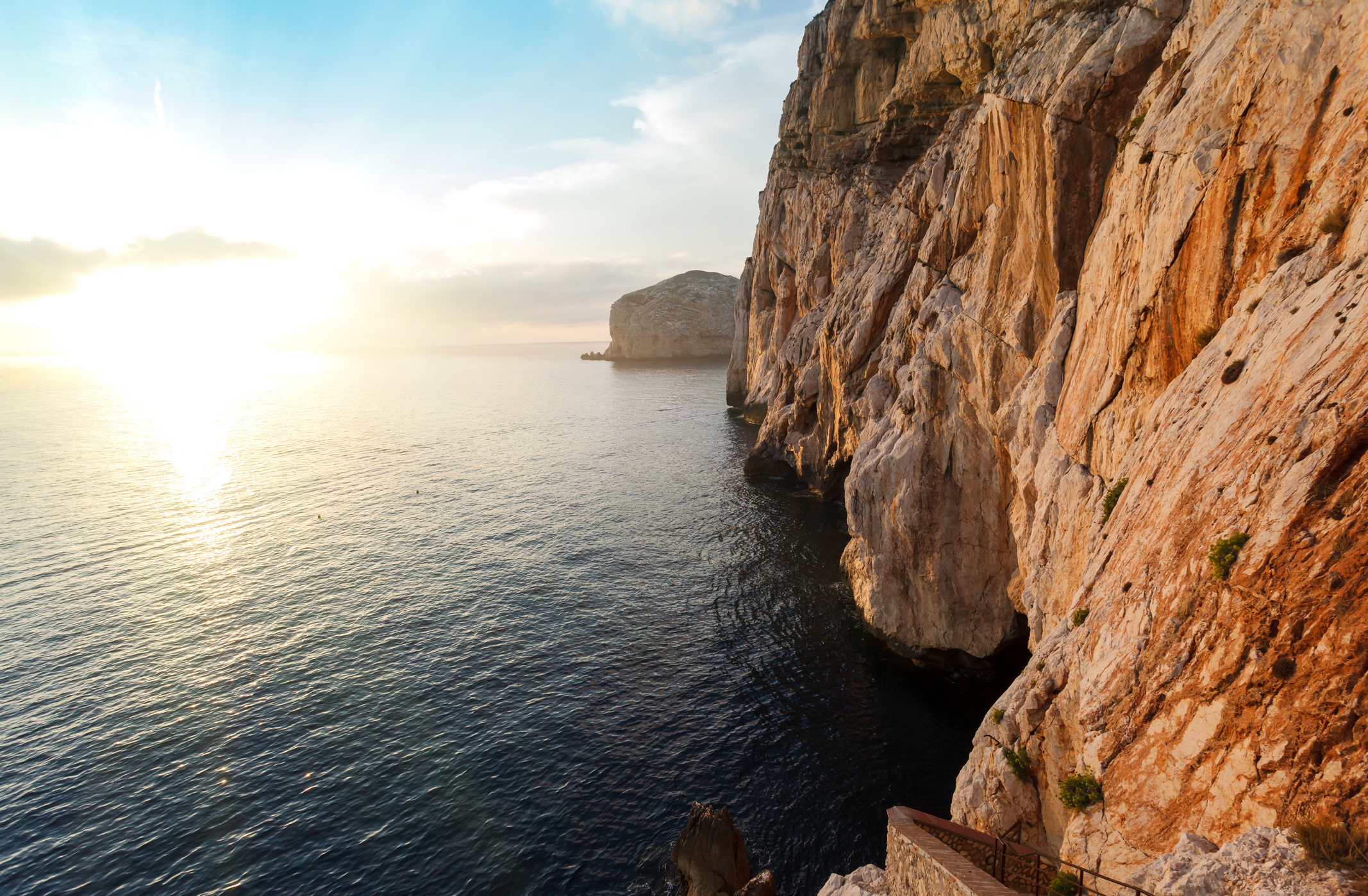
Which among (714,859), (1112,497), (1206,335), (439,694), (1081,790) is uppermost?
(1206,335)

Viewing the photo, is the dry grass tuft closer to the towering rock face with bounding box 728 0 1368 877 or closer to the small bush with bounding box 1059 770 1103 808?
the towering rock face with bounding box 728 0 1368 877

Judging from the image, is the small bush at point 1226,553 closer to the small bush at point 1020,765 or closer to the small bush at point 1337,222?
the small bush at point 1337,222

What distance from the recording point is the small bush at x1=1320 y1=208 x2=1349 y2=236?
13016mm

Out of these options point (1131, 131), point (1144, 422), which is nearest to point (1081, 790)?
point (1144, 422)

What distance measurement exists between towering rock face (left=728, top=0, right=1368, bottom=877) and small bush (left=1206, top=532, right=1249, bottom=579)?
14 centimetres

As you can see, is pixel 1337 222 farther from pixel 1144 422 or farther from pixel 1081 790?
pixel 1081 790

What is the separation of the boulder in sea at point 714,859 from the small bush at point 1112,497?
52.6 feet

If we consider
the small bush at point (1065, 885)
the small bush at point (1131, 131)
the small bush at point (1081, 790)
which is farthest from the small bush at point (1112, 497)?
the small bush at point (1131, 131)

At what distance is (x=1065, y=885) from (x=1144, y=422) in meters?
13.1

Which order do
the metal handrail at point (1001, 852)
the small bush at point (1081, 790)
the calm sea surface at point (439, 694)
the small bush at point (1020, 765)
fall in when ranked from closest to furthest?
1. the small bush at point (1081, 790)
2. the metal handrail at point (1001, 852)
3. the small bush at point (1020, 765)
4. the calm sea surface at point (439, 694)

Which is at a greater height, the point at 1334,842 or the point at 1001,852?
the point at 1334,842

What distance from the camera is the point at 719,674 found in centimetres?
3216

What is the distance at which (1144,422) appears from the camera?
1855cm

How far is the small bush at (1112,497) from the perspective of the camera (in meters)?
18.3
